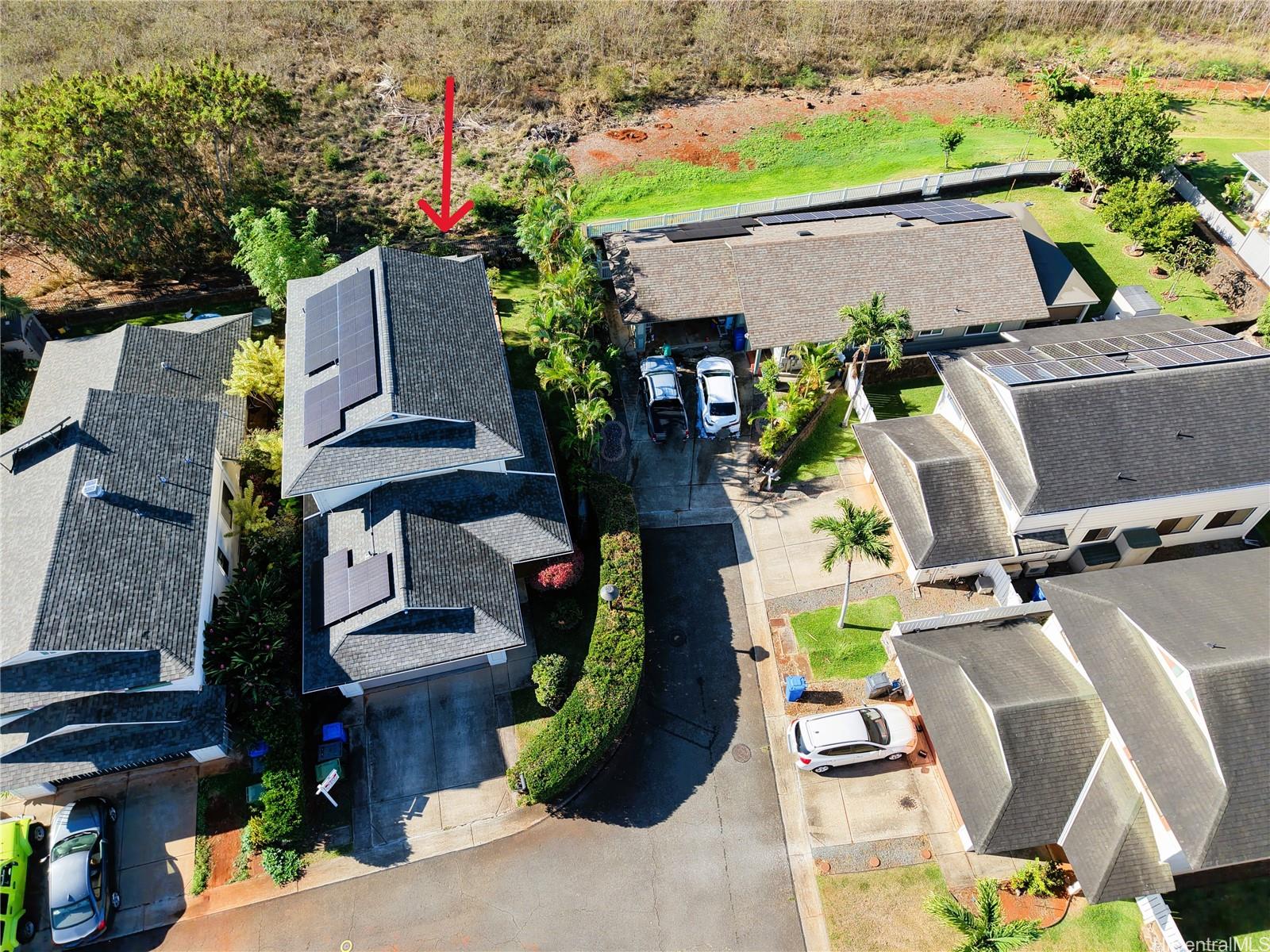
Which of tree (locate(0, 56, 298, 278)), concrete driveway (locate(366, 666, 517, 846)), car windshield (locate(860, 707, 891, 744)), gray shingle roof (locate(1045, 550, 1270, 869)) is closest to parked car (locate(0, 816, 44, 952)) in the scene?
concrete driveway (locate(366, 666, 517, 846))

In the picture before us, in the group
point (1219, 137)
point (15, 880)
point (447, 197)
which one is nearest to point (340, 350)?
point (15, 880)

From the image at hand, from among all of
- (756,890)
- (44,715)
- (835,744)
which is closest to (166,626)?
(44,715)

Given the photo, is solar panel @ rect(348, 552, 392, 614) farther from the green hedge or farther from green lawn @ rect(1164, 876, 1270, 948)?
green lawn @ rect(1164, 876, 1270, 948)

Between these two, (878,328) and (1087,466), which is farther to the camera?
(878,328)

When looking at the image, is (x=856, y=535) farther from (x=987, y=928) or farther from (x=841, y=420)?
(x=841, y=420)

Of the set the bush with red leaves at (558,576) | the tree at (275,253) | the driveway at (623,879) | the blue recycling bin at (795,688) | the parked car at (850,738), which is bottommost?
the driveway at (623,879)

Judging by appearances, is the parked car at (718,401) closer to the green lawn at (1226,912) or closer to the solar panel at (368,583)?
the solar panel at (368,583)

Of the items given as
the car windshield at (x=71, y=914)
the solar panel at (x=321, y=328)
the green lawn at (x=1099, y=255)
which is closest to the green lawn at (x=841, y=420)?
the green lawn at (x=1099, y=255)

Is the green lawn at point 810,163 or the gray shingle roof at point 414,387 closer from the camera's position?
the gray shingle roof at point 414,387
